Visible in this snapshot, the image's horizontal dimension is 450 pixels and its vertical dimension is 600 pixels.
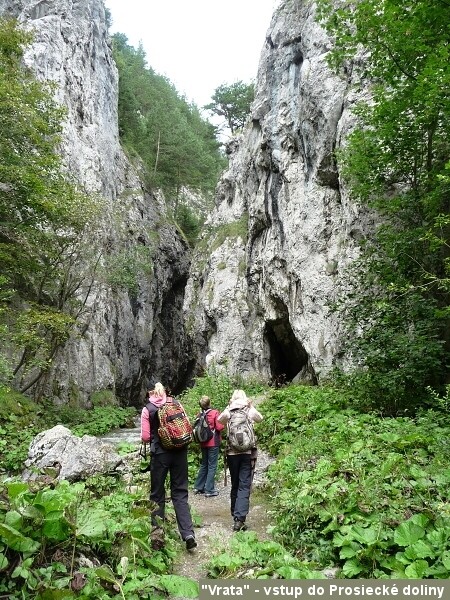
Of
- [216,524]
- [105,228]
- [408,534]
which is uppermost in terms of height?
[105,228]

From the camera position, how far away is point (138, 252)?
25.8m

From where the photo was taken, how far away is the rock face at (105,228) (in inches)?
919

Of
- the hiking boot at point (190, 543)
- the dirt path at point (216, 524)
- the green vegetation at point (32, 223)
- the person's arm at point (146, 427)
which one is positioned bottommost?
the dirt path at point (216, 524)

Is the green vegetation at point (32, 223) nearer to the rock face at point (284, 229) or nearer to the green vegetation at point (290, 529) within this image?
the rock face at point (284, 229)

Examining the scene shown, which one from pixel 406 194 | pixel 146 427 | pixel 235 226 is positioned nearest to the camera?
pixel 146 427

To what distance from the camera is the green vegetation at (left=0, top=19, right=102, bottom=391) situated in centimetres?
1438

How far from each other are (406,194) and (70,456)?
9.22 meters

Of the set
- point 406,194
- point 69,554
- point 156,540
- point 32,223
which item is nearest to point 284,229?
point 406,194

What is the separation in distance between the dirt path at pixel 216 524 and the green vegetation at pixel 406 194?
3.56 metres

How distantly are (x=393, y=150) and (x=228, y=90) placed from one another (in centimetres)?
3126

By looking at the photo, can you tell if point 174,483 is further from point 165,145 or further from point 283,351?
point 165,145

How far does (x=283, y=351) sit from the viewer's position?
2423cm

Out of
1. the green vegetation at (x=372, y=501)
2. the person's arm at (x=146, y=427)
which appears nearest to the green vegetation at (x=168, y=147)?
the green vegetation at (x=372, y=501)

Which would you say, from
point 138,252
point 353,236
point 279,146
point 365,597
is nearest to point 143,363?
point 138,252
